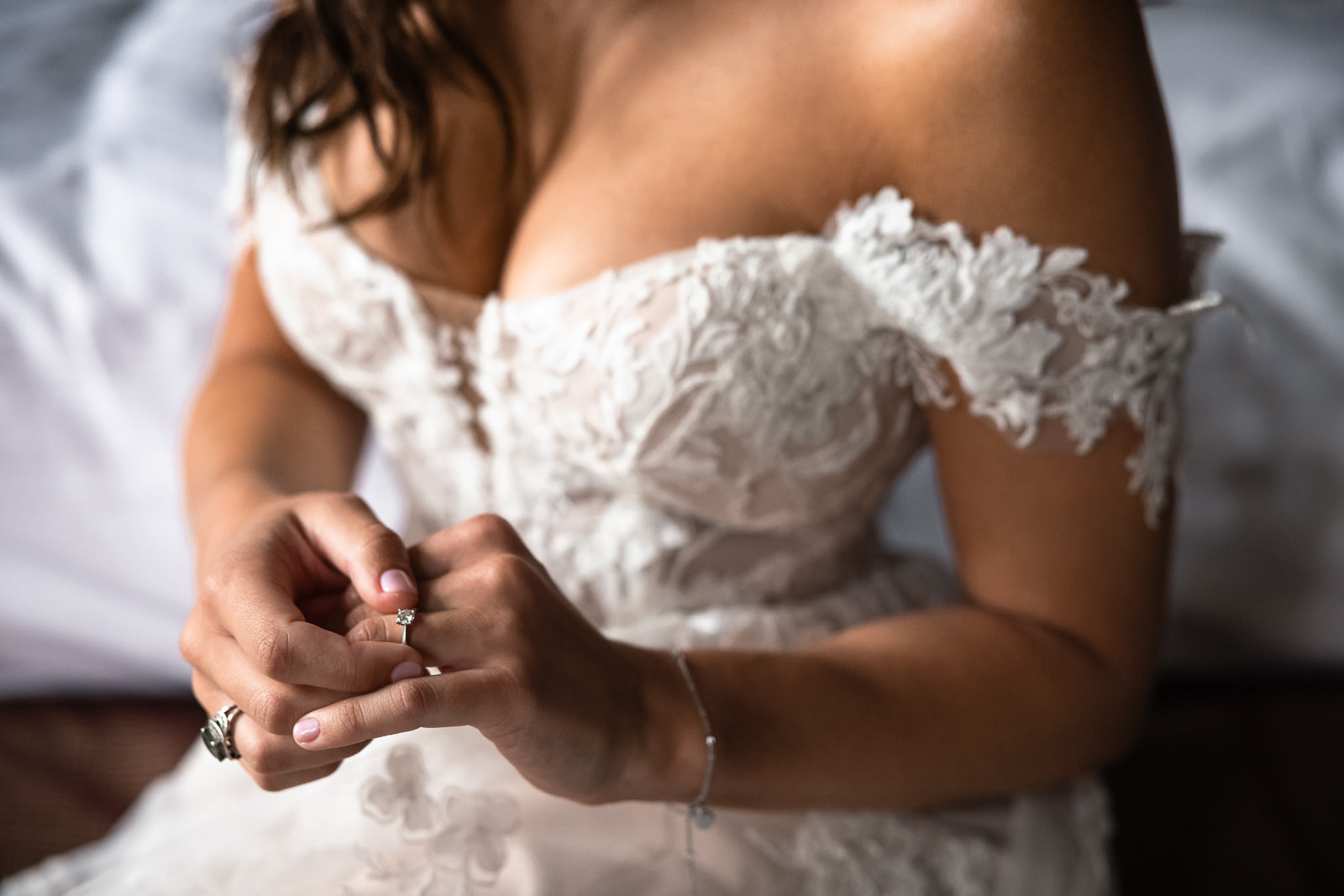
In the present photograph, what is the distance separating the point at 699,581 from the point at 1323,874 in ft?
2.34

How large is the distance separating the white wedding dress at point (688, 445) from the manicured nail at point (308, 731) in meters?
0.14

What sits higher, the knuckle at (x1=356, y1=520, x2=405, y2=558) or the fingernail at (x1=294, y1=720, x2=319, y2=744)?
the knuckle at (x1=356, y1=520, x2=405, y2=558)

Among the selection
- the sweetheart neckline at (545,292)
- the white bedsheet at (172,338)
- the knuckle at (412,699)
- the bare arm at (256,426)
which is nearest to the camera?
the knuckle at (412,699)

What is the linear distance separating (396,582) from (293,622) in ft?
0.17

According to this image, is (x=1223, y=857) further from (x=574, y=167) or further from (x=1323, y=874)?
(x=574, y=167)

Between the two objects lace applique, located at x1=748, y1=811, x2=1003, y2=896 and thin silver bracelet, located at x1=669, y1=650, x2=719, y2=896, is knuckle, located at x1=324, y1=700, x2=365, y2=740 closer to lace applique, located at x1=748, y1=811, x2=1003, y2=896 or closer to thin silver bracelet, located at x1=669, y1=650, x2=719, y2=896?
thin silver bracelet, located at x1=669, y1=650, x2=719, y2=896

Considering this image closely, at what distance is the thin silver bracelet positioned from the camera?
58 centimetres

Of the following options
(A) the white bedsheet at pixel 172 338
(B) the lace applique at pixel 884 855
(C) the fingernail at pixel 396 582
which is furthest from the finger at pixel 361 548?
(A) the white bedsheet at pixel 172 338

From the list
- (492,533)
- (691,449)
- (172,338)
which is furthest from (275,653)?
(172,338)

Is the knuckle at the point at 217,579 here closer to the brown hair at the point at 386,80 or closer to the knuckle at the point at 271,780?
the knuckle at the point at 271,780

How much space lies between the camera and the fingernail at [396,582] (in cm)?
49

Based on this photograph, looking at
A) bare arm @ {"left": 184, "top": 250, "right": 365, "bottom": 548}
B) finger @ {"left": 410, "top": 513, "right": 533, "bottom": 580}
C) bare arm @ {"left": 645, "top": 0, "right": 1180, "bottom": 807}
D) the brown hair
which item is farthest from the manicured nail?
the brown hair

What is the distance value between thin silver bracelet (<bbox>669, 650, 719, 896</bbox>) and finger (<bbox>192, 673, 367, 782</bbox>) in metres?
0.20

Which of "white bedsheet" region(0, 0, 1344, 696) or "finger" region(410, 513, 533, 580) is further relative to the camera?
"white bedsheet" region(0, 0, 1344, 696)
